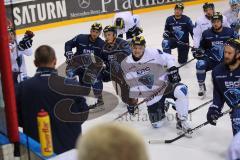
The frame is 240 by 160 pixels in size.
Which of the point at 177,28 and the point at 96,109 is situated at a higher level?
the point at 177,28

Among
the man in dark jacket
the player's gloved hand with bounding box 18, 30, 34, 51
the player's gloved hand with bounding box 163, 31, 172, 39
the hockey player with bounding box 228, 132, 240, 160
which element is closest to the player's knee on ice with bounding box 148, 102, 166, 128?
the player's gloved hand with bounding box 18, 30, 34, 51

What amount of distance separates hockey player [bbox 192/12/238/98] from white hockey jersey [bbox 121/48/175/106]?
0.88m

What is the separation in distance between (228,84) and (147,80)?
1015mm

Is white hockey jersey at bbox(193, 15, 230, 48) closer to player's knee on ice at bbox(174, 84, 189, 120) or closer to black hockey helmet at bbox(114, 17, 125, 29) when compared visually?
black hockey helmet at bbox(114, 17, 125, 29)

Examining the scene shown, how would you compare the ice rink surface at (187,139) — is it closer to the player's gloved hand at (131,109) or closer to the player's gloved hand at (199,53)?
the player's gloved hand at (131,109)

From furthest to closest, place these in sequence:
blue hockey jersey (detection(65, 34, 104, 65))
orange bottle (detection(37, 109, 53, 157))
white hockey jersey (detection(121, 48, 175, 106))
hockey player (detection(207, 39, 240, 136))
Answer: blue hockey jersey (detection(65, 34, 104, 65)) → white hockey jersey (detection(121, 48, 175, 106)) → hockey player (detection(207, 39, 240, 136)) → orange bottle (detection(37, 109, 53, 157))

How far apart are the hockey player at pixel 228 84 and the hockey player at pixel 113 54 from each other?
1413 millimetres

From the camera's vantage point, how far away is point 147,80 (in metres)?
4.61

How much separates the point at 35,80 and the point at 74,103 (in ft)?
1.08

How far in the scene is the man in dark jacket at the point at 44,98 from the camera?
8.77ft

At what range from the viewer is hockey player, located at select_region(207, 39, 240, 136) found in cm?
371

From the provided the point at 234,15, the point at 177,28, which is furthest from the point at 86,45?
the point at 234,15

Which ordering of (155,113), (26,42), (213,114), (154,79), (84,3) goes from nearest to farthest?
1. (213,114)
2. (155,113)
3. (154,79)
4. (26,42)
5. (84,3)

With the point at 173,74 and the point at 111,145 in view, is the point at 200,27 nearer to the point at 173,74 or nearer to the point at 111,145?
the point at 173,74
